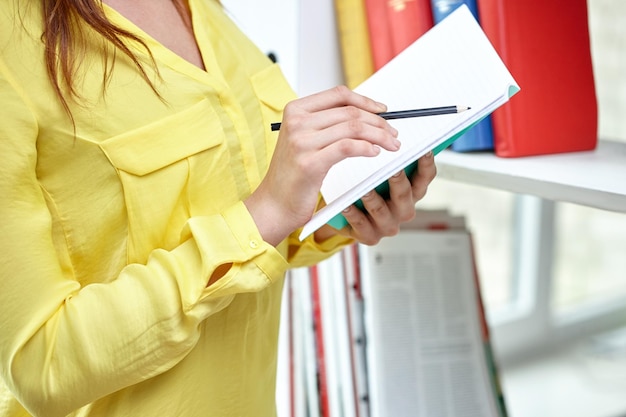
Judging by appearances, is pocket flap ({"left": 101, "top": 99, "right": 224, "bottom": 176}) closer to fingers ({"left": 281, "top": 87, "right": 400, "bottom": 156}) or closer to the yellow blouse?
the yellow blouse

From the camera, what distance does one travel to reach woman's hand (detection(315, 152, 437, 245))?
0.86 metres

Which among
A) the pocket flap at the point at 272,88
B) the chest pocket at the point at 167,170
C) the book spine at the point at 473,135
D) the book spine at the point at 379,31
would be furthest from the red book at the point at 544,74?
the chest pocket at the point at 167,170

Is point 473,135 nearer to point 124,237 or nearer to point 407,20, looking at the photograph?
point 407,20

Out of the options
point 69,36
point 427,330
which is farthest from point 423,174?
point 427,330

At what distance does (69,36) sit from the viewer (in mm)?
750

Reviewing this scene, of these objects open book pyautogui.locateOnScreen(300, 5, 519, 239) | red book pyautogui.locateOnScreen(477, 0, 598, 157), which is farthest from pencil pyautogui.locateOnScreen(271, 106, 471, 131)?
red book pyautogui.locateOnScreen(477, 0, 598, 157)

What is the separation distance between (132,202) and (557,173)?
0.48m

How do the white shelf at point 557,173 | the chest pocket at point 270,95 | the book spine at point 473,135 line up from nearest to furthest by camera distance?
the white shelf at point 557,173 < the chest pocket at point 270,95 < the book spine at point 473,135

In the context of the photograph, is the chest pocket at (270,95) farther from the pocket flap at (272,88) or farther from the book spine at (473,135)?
the book spine at (473,135)

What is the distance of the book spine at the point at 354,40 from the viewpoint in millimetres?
1180

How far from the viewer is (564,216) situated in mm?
2393

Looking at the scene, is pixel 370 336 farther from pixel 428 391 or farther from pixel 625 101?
pixel 625 101

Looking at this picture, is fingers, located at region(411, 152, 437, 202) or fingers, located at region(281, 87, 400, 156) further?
fingers, located at region(411, 152, 437, 202)

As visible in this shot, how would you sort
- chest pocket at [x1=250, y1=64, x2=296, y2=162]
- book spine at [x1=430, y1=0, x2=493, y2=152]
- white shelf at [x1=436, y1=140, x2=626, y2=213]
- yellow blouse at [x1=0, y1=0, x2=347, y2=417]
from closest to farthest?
1. yellow blouse at [x1=0, y1=0, x2=347, y2=417]
2. white shelf at [x1=436, y1=140, x2=626, y2=213]
3. chest pocket at [x1=250, y1=64, x2=296, y2=162]
4. book spine at [x1=430, y1=0, x2=493, y2=152]
